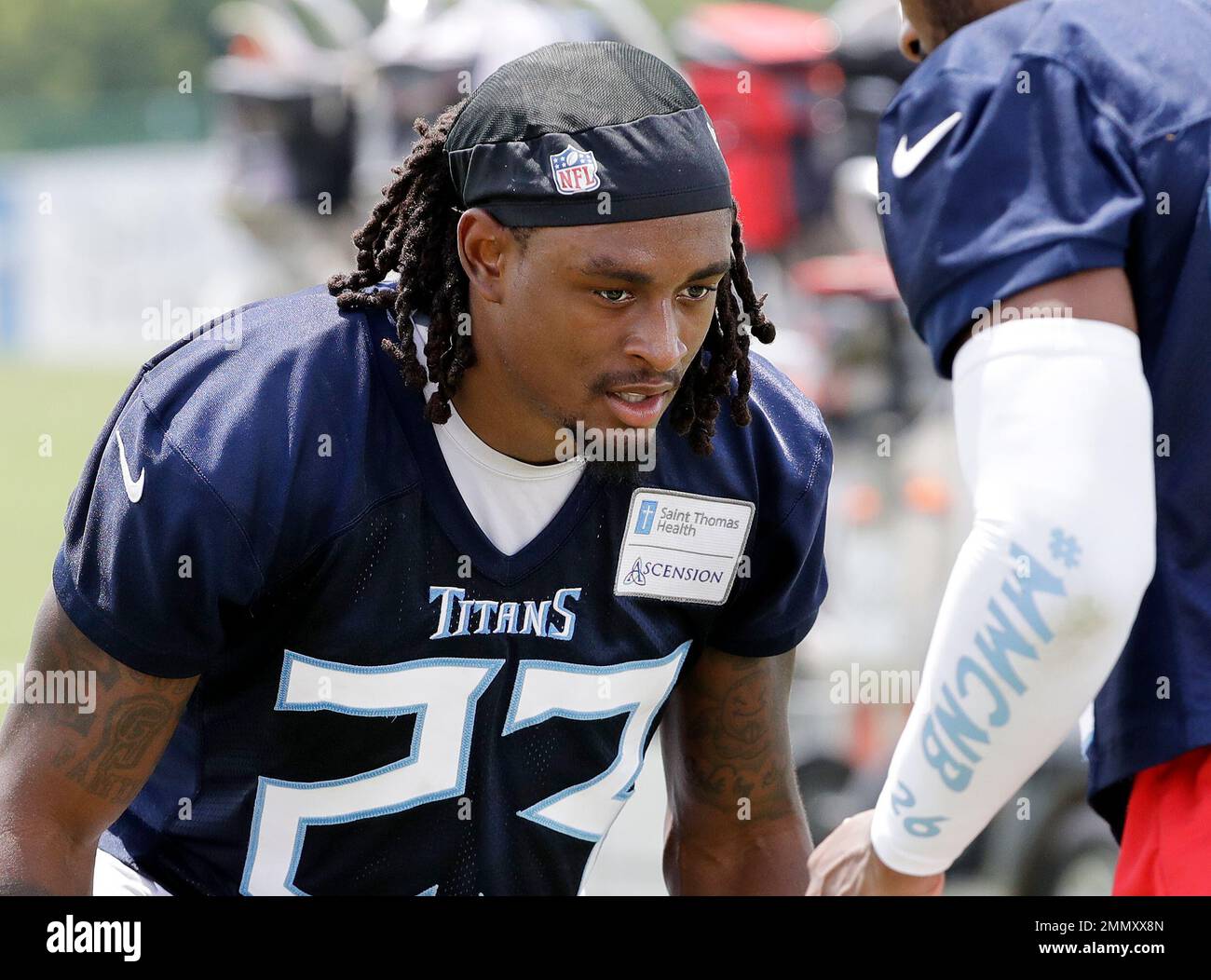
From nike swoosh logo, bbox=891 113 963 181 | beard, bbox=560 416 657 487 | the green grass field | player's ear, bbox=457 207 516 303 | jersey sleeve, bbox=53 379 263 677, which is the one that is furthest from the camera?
the green grass field

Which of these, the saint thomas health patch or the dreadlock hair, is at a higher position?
the dreadlock hair

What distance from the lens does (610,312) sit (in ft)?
7.68

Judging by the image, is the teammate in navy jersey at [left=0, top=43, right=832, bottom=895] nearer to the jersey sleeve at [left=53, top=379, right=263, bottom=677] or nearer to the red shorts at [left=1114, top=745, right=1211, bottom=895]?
the jersey sleeve at [left=53, top=379, right=263, bottom=677]

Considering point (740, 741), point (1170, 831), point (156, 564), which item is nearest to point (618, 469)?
point (740, 741)

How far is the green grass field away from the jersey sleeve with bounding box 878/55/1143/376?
585 cm

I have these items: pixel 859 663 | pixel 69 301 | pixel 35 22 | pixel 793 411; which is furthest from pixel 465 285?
pixel 35 22

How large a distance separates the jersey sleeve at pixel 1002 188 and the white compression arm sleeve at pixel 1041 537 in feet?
0.23

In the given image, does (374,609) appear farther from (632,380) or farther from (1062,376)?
(1062,376)

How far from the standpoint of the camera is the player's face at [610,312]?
2322mm

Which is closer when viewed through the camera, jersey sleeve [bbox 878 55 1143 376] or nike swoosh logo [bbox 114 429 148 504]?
jersey sleeve [bbox 878 55 1143 376]

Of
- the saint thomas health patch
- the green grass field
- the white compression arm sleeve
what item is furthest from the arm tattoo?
the green grass field

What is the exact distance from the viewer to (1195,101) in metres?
1.89

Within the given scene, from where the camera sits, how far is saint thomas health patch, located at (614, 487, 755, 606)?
8.45ft
